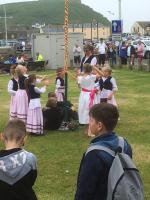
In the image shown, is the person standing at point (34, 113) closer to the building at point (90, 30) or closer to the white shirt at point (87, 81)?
the white shirt at point (87, 81)

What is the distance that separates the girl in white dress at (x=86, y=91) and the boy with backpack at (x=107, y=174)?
791cm

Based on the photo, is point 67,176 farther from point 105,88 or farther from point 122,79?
point 122,79

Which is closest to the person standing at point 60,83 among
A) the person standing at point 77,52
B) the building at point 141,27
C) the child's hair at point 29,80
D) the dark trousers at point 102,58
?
the child's hair at point 29,80

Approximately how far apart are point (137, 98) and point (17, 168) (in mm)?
14409

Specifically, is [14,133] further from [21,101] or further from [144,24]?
[144,24]

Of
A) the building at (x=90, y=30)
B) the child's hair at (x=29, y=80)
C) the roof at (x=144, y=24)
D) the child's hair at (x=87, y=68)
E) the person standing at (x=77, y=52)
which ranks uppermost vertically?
the roof at (x=144, y=24)

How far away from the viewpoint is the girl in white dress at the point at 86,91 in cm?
1204

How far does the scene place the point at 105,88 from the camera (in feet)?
42.4

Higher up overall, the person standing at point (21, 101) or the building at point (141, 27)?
the building at point (141, 27)

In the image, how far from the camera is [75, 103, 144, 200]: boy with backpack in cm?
395

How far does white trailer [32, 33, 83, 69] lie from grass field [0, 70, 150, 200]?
51.8 feet

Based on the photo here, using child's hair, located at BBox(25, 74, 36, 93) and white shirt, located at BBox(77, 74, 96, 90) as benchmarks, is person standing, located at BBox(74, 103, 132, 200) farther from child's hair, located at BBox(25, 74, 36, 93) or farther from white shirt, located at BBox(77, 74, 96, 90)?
white shirt, located at BBox(77, 74, 96, 90)

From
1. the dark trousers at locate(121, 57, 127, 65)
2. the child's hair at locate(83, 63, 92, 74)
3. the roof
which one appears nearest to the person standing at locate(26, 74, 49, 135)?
the child's hair at locate(83, 63, 92, 74)

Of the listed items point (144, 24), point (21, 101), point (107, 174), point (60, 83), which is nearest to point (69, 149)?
point (21, 101)
